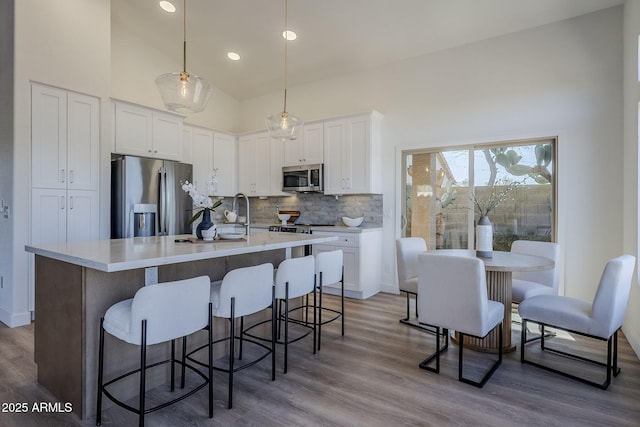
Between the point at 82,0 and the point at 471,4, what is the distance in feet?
13.9

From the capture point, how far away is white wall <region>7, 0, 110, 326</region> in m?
3.48

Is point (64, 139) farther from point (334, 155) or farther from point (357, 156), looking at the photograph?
point (357, 156)

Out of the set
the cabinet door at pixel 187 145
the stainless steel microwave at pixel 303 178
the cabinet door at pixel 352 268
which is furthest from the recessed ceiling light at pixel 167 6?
the cabinet door at pixel 352 268

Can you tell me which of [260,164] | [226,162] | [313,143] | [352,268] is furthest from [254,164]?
[352,268]

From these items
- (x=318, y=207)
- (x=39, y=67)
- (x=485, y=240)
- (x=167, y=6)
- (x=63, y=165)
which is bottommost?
(x=485, y=240)

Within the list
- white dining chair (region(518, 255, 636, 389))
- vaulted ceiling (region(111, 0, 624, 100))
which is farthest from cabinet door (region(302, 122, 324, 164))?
white dining chair (region(518, 255, 636, 389))

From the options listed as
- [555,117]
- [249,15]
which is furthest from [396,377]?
[249,15]

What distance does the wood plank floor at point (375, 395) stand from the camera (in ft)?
6.46

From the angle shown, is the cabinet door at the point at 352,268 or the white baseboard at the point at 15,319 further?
the cabinet door at the point at 352,268

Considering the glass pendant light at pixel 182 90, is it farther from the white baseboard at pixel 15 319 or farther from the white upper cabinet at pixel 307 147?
the white baseboard at pixel 15 319

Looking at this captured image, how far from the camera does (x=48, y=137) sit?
3680 mm

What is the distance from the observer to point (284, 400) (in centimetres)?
217

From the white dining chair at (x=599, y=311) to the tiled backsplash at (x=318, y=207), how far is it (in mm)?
2659

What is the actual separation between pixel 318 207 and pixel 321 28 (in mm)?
2556
